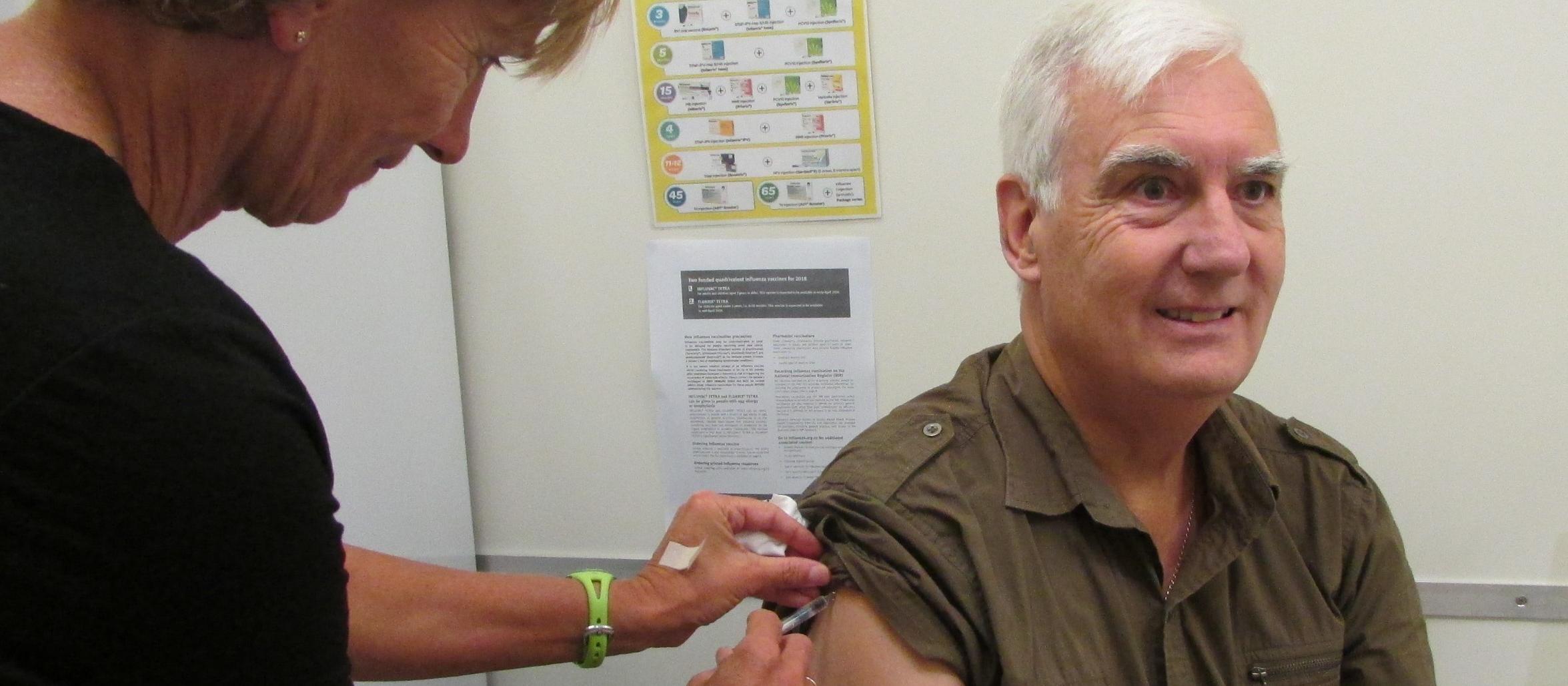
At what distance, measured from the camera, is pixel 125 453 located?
514mm

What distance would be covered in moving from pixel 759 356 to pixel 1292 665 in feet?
2.75

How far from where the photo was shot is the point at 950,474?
1.07 m

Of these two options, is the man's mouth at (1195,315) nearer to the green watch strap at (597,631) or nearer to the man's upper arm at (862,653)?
the man's upper arm at (862,653)

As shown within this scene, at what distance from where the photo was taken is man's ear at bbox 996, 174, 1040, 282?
1.10m

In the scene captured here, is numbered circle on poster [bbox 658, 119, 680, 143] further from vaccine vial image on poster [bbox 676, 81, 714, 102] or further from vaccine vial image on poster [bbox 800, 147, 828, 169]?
vaccine vial image on poster [bbox 800, 147, 828, 169]

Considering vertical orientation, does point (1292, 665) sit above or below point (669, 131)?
below

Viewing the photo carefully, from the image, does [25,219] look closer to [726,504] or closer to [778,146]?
[726,504]

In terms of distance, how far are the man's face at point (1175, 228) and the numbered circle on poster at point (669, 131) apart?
2.33ft

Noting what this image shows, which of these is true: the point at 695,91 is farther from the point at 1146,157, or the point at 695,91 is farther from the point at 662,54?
the point at 1146,157

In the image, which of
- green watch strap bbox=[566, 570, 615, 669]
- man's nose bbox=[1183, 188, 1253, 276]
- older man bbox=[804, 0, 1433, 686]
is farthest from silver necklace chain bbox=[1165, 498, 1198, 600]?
green watch strap bbox=[566, 570, 615, 669]

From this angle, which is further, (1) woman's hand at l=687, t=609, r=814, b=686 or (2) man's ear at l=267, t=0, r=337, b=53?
(1) woman's hand at l=687, t=609, r=814, b=686

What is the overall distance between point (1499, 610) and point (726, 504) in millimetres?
1142

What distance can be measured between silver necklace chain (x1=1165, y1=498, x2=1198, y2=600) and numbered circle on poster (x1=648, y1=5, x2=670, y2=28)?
96cm

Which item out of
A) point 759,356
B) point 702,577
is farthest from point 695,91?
point 702,577
